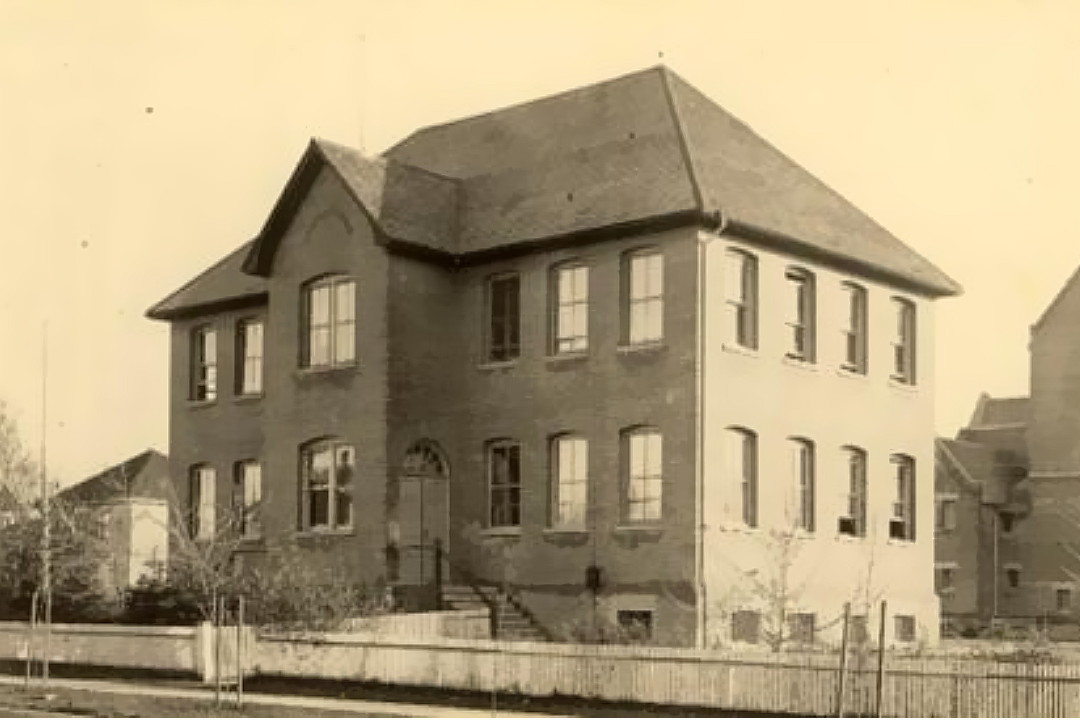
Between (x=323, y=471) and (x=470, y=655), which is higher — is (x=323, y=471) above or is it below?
above

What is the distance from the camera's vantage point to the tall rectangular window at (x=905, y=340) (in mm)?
34188

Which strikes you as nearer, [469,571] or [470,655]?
[470,655]

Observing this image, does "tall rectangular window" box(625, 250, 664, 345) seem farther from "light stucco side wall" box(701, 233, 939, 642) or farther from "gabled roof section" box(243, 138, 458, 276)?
"gabled roof section" box(243, 138, 458, 276)

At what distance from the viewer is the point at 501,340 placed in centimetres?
3238

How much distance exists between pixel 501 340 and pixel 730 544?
6.47 m

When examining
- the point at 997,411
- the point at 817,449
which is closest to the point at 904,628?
the point at 817,449

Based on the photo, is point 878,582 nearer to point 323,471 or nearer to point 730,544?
point 730,544

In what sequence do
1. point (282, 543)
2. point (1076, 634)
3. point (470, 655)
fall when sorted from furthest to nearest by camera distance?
point (1076, 634) < point (282, 543) < point (470, 655)

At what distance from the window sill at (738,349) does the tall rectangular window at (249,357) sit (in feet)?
42.5

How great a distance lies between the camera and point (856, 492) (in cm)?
3294

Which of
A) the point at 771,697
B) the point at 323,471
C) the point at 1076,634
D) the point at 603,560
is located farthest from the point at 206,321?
the point at 1076,634

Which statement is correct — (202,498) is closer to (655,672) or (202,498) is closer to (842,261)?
(842,261)

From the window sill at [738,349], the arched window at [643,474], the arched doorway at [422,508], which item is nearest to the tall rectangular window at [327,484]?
the arched doorway at [422,508]

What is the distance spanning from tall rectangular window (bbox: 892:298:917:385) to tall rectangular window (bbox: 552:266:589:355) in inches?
292
